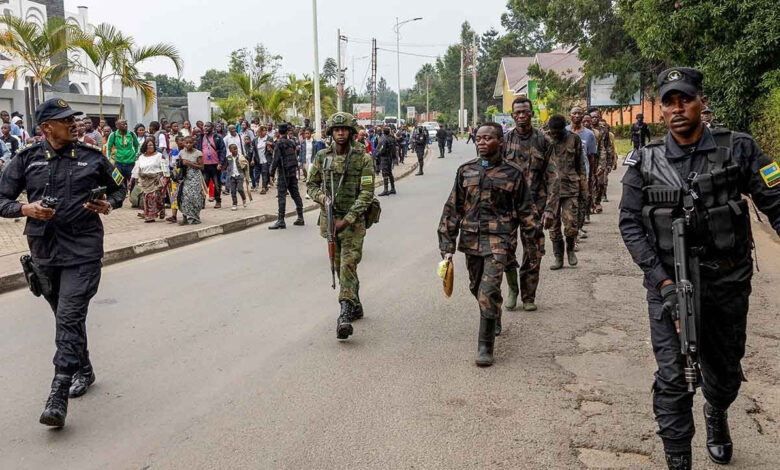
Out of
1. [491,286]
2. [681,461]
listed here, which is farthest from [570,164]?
[681,461]

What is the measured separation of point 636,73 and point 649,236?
1186 inches

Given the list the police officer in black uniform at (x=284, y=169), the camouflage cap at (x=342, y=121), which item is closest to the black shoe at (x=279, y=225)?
the police officer in black uniform at (x=284, y=169)

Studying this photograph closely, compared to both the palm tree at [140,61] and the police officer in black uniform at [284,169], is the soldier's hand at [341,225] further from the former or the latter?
the palm tree at [140,61]

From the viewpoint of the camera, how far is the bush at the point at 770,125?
12475 mm

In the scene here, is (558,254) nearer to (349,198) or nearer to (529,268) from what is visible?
(529,268)

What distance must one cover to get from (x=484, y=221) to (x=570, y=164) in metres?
3.70

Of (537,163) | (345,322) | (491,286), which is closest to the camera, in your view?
(491,286)

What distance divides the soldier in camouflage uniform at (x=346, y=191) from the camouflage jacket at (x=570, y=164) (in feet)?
10.4

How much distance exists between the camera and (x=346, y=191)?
21.8 feet

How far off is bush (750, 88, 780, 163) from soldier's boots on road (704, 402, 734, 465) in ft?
29.7

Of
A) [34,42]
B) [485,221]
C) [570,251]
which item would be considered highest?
[34,42]

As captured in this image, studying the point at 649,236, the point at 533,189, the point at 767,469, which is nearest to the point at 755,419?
the point at 767,469

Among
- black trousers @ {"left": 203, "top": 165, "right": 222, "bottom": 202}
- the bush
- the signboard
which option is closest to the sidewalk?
black trousers @ {"left": 203, "top": 165, "right": 222, "bottom": 202}

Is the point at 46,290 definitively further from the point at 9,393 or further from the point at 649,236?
the point at 649,236
